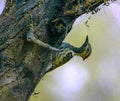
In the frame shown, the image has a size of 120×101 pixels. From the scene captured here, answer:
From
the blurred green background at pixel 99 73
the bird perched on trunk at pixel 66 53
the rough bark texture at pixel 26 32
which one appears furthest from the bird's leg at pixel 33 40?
the blurred green background at pixel 99 73

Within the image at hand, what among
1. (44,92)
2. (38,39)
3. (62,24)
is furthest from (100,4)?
(44,92)

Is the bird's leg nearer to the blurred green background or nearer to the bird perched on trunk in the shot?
the bird perched on trunk

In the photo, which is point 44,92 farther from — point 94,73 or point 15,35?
point 15,35

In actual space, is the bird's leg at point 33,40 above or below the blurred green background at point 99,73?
above

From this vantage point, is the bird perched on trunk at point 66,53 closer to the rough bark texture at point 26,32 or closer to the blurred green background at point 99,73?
the rough bark texture at point 26,32

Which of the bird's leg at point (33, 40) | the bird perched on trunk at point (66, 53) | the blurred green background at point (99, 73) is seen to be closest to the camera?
the bird's leg at point (33, 40)

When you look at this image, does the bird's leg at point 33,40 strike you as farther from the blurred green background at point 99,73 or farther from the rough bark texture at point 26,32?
the blurred green background at point 99,73

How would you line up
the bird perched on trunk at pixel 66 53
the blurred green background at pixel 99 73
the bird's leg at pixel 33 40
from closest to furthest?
the bird's leg at pixel 33 40, the bird perched on trunk at pixel 66 53, the blurred green background at pixel 99 73

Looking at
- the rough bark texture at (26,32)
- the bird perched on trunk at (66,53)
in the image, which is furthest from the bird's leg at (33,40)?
the bird perched on trunk at (66,53)

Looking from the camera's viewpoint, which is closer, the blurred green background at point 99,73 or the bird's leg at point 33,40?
the bird's leg at point 33,40
